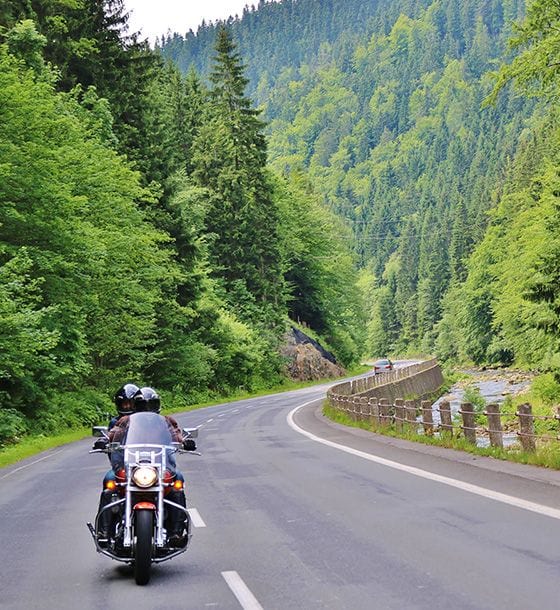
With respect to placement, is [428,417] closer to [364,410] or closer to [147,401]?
[364,410]

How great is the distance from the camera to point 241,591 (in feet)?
25.0

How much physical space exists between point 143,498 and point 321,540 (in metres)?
2.50

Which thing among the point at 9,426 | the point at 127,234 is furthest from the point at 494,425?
the point at 127,234

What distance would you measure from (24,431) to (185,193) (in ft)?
78.0

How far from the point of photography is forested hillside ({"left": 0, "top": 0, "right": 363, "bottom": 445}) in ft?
94.9

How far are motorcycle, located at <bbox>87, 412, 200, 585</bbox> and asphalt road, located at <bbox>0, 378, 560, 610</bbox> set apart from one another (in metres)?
0.30

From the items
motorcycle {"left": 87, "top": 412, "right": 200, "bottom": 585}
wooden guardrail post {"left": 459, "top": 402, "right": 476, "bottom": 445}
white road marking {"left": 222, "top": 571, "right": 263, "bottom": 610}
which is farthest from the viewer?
wooden guardrail post {"left": 459, "top": 402, "right": 476, "bottom": 445}

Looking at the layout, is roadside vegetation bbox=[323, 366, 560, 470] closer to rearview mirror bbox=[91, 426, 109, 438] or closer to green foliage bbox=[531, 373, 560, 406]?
green foliage bbox=[531, 373, 560, 406]

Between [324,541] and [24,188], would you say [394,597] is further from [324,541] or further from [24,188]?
[24,188]

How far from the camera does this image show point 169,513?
8.18 m

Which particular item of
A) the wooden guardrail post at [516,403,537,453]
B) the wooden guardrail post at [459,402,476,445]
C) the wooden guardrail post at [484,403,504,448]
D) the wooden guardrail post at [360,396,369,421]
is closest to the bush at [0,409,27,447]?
the wooden guardrail post at [360,396,369,421]

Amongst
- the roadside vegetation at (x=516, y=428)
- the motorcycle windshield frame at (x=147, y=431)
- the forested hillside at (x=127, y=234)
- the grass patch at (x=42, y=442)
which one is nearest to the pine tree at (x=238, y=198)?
the forested hillside at (x=127, y=234)

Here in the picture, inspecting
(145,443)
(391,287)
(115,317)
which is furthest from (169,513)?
(391,287)

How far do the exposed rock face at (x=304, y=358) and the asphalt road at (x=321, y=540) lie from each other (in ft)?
187
